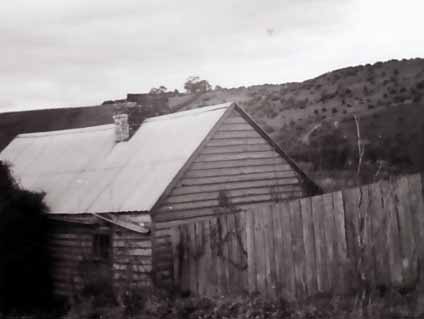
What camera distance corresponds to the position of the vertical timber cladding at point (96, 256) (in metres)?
15.6

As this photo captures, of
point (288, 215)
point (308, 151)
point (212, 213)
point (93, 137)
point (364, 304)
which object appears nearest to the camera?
point (364, 304)

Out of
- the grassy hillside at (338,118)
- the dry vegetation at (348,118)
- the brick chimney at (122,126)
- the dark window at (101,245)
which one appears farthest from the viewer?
the grassy hillside at (338,118)

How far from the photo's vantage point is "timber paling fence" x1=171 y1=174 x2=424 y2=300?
9.55m

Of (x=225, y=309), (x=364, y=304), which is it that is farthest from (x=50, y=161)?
(x=364, y=304)

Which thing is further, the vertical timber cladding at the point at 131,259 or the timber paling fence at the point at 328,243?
the vertical timber cladding at the point at 131,259

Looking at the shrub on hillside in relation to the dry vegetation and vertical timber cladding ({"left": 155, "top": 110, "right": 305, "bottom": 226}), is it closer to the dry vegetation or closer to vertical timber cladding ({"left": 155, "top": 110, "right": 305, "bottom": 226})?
vertical timber cladding ({"left": 155, "top": 110, "right": 305, "bottom": 226})

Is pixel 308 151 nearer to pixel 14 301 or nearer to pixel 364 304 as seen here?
pixel 14 301

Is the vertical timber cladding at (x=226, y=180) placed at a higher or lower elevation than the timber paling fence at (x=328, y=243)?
higher

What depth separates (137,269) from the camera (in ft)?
51.4

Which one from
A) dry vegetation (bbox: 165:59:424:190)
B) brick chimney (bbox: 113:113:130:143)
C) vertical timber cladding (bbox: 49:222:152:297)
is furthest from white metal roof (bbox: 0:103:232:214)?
dry vegetation (bbox: 165:59:424:190)

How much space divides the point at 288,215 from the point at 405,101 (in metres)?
33.4

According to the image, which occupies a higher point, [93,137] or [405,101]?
[405,101]

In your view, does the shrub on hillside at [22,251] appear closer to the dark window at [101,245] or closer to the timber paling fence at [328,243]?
the dark window at [101,245]

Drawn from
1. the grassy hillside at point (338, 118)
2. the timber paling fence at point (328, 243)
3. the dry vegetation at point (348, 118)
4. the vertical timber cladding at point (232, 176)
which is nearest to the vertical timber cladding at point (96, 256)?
the vertical timber cladding at point (232, 176)
